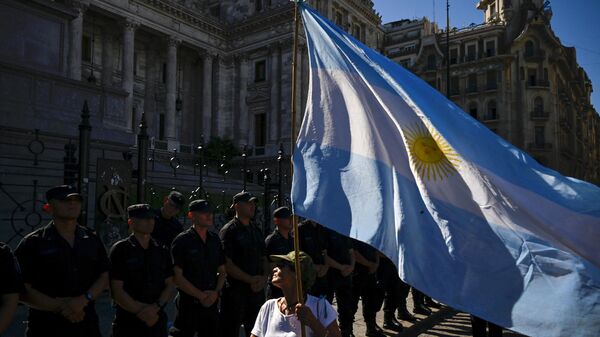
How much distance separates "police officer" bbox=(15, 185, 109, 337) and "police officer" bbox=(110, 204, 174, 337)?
0.61 ft

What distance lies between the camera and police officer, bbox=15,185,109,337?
11.7ft

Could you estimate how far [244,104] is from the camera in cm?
3725

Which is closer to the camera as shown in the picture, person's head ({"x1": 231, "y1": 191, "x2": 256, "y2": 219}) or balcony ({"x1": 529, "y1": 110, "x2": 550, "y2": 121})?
person's head ({"x1": 231, "y1": 191, "x2": 256, "y2": 219})

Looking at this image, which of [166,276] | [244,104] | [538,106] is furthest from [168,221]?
[538,106]

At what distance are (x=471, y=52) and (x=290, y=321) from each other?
49.5 m

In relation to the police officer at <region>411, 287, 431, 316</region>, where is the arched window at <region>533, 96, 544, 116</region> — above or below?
above

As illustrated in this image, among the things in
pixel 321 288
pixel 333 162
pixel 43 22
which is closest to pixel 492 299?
pixel 333 162

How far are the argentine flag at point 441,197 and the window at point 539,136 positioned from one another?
4716 cm

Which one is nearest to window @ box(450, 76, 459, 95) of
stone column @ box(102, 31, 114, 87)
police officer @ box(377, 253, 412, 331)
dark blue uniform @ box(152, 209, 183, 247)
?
stone column @ box(102, 31, 114, 87)

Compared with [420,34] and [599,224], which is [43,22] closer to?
[599,224]

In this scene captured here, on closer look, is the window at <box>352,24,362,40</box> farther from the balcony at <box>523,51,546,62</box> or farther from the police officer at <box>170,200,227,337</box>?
the police officer at <box>170,200,227,337</box>

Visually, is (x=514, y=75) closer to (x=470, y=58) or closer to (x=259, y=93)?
(x=470, y=58)

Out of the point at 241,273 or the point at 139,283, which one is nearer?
the point at 139,283

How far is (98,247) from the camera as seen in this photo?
156 inches
